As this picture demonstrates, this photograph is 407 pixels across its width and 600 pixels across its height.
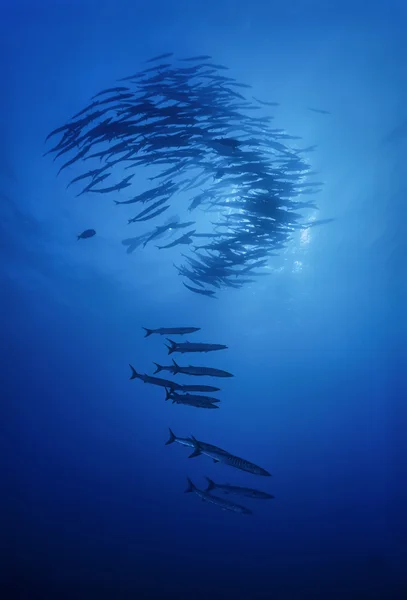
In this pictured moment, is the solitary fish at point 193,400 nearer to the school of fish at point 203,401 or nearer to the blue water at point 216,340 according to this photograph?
the school of fish at point 203,401

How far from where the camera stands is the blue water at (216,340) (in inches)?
420

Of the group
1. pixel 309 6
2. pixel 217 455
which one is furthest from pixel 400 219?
pixel 217 455

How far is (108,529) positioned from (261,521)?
10.5 metres

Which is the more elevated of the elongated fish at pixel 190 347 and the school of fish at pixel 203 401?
the elongated fish at pixel 190 347

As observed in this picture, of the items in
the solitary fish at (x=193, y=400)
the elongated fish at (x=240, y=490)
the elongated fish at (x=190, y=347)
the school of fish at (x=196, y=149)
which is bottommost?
the elongated fish at (x=240, y=490)

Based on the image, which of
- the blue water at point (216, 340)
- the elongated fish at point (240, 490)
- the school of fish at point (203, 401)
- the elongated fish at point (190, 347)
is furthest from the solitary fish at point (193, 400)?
the blue water at point (216, 340)

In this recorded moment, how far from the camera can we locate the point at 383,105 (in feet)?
39.9

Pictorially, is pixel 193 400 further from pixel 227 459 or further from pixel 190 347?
pixel 227 459

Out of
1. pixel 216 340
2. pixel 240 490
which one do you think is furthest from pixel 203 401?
pixel 216 340

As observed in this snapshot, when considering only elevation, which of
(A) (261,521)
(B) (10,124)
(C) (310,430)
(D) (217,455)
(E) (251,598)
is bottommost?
(E) (251,598)

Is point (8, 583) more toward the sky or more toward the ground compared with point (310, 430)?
more toward the ground

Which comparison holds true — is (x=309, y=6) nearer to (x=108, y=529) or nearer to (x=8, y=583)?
(x=8, y=583)

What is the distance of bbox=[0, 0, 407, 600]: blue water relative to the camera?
1066 centimetres

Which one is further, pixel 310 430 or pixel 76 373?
pixel 310 430
